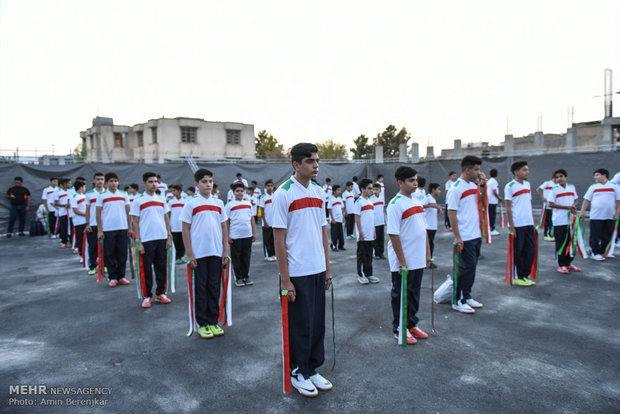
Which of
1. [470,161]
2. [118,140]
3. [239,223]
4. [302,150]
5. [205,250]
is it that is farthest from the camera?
[118,140]

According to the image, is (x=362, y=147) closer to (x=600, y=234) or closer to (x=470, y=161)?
(x=600, y=234)

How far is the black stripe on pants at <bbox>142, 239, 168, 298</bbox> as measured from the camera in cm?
571

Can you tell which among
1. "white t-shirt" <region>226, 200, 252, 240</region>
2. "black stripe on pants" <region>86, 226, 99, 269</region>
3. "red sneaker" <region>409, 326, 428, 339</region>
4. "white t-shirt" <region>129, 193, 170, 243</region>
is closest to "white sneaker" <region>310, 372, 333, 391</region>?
"red sneaker" <region>409, 326, 428, 339</region>

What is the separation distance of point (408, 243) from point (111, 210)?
5.44 m

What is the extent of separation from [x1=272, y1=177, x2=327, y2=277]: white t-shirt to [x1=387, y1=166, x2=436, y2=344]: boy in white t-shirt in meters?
1.28

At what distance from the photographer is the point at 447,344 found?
4246mm

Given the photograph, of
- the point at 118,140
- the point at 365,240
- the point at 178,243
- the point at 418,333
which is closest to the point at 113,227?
the point at 178,243

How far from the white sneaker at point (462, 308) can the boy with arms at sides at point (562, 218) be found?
3.26m

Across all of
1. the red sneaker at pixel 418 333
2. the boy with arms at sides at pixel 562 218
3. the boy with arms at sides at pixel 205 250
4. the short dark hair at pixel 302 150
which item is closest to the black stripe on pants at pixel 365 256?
the red sneaker at pixel 418 333

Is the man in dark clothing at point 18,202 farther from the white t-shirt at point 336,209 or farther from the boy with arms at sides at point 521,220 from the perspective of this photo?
the boy with arms at sides at point 521,220

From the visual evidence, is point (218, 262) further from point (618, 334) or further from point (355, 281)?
point (618, 334)

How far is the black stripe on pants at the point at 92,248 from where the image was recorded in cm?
790

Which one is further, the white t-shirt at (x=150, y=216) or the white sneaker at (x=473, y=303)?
the white t-shirt at (x=150, y=216)

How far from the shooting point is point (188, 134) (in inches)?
1373
